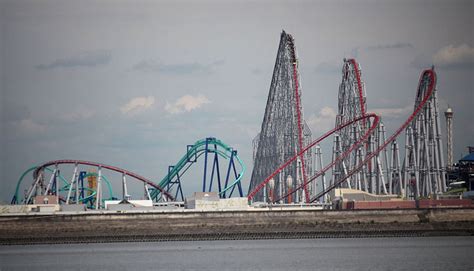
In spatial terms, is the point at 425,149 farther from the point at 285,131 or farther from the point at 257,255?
the point at 257,255

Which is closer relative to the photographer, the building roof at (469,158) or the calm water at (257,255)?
the calm water at (257,255)

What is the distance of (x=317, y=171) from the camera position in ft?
396

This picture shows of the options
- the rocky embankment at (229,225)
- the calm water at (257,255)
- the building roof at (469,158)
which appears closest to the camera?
the calm water at (257,255)

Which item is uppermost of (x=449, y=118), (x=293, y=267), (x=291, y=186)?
(x=449, y=118)

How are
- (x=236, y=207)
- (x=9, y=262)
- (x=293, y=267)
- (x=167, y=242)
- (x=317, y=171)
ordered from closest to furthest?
(x=293, y=267) < (x=9, y=262) < (x=167, y=242) < (x=236, y=207) < (x=317, y=171)

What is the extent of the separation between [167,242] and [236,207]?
16.7 meters

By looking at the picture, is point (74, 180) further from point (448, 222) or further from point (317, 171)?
point (448, 222)

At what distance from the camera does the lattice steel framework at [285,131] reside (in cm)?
12212

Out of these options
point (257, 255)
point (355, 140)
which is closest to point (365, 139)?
point (355, 140)

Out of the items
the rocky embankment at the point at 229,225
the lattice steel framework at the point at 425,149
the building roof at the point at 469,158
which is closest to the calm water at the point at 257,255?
the rocky embankment at the point at 229,225

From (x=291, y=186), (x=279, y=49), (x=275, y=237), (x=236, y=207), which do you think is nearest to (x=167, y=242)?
(x=275, y=237)

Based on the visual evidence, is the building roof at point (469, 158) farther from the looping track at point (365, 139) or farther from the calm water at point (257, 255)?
the calm water at point (257, 255)

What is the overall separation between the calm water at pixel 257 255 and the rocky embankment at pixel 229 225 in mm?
3980

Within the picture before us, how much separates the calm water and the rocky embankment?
3980mm
